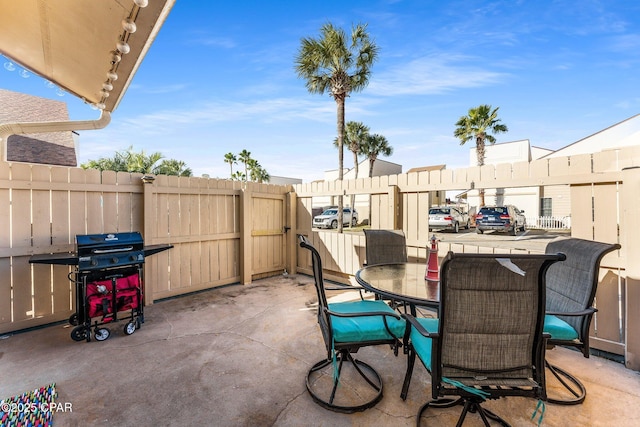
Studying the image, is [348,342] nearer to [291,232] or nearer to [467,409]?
[467,409]

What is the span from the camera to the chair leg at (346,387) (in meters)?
1.87

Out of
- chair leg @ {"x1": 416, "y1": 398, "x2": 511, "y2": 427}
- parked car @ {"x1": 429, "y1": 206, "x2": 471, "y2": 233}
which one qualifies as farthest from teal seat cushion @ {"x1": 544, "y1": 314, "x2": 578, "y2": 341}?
parked car @ {"x1": 429, "y1": 206, "x2": 471, "y2": 233}

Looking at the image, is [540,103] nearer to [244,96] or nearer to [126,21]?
[244,96]

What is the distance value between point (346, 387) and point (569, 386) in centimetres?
172

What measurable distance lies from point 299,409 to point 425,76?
589 centimetres

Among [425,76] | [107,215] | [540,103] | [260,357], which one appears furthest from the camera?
[540,103]

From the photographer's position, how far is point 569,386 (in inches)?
82.3

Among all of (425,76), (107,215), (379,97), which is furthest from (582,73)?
(107,215)

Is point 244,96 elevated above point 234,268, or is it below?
above

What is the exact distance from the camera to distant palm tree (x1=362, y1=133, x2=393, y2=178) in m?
16.4

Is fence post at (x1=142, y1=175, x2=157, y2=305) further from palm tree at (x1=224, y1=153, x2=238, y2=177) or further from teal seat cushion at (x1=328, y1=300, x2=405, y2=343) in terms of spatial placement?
palm tree at (x1=224, y1=153, x2=238, y2=177)

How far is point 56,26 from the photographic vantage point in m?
1.96

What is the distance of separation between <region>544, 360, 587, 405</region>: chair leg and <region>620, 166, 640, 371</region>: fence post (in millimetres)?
664

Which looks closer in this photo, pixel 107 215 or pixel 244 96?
pixel 107 215
